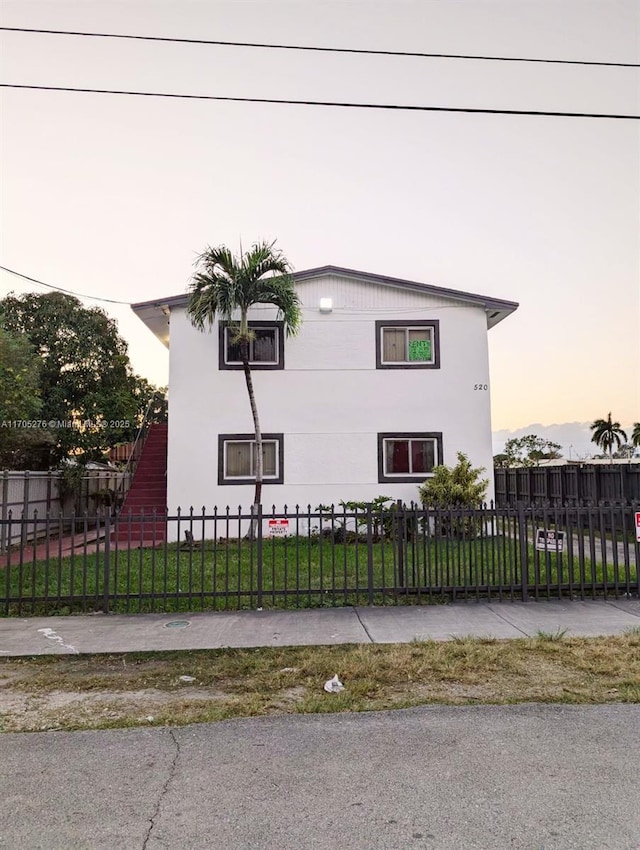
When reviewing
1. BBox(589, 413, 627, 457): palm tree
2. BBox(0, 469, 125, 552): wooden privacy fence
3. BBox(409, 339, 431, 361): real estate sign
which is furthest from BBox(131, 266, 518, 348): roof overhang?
BBox(589, 413, 627, 457): palm tree

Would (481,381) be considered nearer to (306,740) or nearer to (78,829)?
(306,740)

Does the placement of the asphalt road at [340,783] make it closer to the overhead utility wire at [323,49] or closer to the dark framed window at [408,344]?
the overhead utility wire at [323,49]

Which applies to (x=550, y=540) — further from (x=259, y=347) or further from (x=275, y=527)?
(x=259, y=347)

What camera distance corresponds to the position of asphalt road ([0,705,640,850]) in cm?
304

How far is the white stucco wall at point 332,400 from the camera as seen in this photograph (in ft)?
53.1

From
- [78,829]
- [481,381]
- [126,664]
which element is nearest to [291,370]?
[481,381]

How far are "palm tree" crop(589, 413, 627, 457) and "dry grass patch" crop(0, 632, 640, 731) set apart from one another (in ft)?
232

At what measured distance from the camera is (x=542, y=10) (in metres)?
9.34

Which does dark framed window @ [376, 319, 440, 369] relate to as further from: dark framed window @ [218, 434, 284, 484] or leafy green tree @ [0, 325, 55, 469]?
leafy green tree @ [0, 325, 55, 469]

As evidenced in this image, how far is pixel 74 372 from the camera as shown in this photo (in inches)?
824

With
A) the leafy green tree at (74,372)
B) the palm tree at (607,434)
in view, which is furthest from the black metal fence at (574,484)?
the palm tree at (607,434)

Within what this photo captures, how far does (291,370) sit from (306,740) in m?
13.0

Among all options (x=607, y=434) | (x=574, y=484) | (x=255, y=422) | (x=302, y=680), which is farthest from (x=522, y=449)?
(x=607, y=434)

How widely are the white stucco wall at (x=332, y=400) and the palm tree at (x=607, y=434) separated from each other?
61.1 m
